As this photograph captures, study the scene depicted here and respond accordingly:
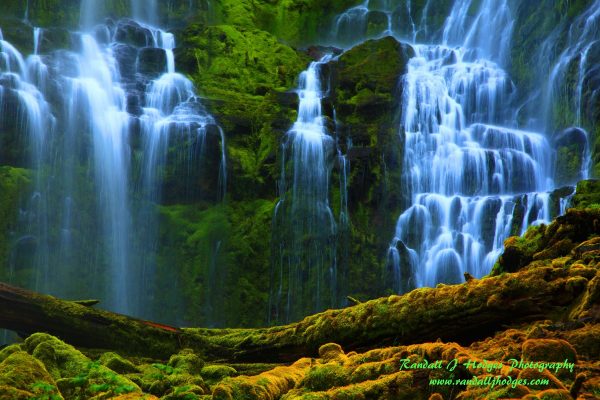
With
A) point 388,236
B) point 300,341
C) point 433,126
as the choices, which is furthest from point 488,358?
point 433,126

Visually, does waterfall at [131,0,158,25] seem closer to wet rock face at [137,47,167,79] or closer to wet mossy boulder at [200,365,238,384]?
wet rock face at [137,47,167,79]

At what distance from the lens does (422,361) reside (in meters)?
4.14

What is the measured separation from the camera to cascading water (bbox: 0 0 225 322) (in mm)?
18234

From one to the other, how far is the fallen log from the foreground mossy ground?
0.09 feet

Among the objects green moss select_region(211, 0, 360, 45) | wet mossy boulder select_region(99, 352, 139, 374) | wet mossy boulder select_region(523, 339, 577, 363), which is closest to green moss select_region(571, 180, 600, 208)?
wet mossy boulder select_region(523, 339, 577, 363)

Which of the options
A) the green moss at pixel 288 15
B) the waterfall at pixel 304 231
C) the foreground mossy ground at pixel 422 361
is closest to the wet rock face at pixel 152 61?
the waterfall at pixel 304 231

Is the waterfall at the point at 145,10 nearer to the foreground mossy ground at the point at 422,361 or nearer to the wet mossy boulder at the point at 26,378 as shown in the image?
the foreground mossy ground at the point at 422,361

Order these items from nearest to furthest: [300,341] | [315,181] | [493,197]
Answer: [300,341] < [493,197] < [315,181]

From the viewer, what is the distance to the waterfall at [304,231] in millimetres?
18953

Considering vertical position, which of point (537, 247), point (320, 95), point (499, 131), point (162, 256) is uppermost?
point (320, 95)

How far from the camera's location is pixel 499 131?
21.1 meters

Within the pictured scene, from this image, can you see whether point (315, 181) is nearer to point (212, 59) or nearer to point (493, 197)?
point (493, 197)

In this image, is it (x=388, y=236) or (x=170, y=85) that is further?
(x=170, y=85)

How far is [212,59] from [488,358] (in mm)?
20753
